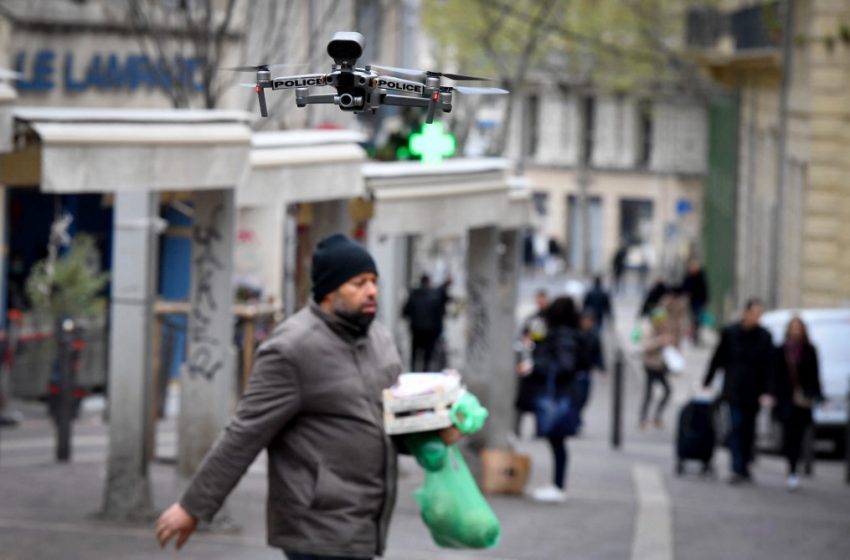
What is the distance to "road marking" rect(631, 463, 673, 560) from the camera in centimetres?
1191

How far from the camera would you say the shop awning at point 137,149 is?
10102 millimetres

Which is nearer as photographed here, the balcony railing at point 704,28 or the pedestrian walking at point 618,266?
the balcony railing at point 704,28

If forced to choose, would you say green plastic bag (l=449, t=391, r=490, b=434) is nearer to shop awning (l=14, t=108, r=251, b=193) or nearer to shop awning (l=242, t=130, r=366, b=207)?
shop awning (l=14, t=108, r=251, b=193)

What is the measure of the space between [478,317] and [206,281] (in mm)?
4620

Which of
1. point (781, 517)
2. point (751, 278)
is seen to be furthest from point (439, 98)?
point (751, 278)

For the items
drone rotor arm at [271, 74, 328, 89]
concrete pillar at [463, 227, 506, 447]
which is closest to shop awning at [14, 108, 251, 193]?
concrete pillar at [463, 227, 506, 447]

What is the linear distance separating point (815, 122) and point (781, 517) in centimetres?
1503

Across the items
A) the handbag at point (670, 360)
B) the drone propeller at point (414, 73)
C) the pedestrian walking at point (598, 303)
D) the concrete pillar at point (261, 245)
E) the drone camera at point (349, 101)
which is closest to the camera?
the drone camera at point (349, 101)

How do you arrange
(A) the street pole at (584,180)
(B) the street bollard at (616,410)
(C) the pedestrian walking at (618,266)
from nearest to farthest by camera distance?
1. (B) the street bollard at (616,410)
2. (C) the pedestrian walking at (618,266)
3. (A) the street pole at (584,180)

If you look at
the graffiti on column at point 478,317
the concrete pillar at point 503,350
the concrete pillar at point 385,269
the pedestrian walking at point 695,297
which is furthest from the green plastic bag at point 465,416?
the pedestrian walking at point 695,297

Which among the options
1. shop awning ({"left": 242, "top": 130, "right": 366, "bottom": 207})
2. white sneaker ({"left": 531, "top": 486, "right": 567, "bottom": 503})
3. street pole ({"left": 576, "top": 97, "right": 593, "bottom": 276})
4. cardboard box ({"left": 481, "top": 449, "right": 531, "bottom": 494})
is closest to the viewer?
shop awning ({"left": 242, "top": 130, "right": 366, "bottom": 207})

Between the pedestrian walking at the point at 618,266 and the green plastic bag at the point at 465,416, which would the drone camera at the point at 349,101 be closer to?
the green plastic bag at the point at 465,416

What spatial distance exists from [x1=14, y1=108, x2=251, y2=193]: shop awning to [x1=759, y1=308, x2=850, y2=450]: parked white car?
446 inches

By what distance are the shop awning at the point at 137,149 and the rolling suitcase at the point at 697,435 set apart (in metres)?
7.44
